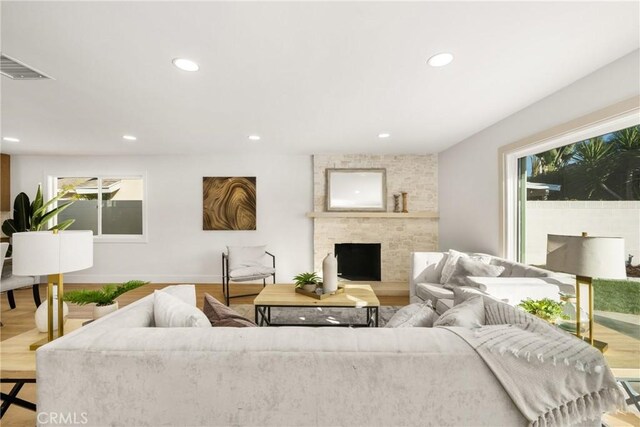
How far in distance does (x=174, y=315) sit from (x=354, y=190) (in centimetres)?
396

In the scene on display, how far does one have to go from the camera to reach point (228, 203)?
4.97 metres

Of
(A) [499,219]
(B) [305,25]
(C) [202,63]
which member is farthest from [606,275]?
(C) [202,63]

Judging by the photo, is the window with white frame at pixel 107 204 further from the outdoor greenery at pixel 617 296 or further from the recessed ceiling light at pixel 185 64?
the outdoor greenery at pixel 617 296

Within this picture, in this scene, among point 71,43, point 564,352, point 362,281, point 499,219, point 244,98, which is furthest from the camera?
point 362,281

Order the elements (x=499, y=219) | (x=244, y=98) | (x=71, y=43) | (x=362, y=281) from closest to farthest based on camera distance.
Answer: (x=71, y=43), (x=244, y=98), (x=499, y=219), (x=362, y=281)

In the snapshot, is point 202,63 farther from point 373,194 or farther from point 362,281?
point 362,281

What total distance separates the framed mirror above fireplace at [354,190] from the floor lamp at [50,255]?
3.69 m

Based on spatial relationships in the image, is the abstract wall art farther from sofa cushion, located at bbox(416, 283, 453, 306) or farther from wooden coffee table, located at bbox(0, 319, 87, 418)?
wooden coffee table, located at bbox(0, 319, 87, 418)

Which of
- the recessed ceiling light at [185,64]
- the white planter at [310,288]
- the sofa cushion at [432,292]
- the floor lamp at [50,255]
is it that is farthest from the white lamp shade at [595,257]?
the floor lamp at [50,255]

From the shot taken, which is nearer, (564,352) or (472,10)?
(564,352)

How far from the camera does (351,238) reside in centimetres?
488

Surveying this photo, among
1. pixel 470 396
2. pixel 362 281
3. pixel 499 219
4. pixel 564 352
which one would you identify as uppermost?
pixel 499 219

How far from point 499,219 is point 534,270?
35.7 inches

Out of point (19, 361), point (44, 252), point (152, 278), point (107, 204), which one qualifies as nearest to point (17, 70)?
point (44, 252)
